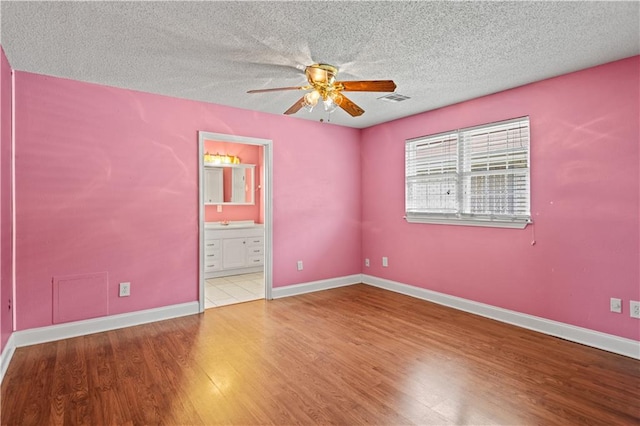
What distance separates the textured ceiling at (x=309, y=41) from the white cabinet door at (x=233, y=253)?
294cm

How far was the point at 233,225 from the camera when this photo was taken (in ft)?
19.7

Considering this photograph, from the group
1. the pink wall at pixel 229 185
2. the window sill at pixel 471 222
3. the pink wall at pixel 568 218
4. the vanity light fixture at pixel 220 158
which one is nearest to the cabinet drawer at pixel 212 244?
the pink wall at pixel 229 185

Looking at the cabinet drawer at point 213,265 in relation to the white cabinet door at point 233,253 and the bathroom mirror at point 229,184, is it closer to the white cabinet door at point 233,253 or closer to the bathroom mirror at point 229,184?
the white cabinet door at point 233,253

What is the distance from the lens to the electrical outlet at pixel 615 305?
287 centimetres

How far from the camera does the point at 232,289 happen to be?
507 centimetres

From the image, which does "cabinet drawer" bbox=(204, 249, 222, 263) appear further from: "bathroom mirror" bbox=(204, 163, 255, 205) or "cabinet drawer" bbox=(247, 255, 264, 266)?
"bathroom mirror" bbox=(204, 163, 255, 205)

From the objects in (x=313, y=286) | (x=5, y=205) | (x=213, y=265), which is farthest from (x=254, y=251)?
(x=5, y=205)

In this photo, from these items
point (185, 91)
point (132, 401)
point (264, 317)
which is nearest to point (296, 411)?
point (132, 401)

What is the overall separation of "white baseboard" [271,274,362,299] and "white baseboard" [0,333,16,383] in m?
2.58

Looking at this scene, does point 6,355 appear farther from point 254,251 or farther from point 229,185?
point 229,185

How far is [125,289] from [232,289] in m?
1.70

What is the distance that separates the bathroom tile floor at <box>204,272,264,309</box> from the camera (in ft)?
14.8

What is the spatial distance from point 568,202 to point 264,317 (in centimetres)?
324

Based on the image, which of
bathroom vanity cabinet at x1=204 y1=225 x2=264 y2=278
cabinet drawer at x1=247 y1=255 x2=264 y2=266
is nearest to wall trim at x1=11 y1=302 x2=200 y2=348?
bathroom vanity cabinet at x1=204 y1=225 x2=264 y2=278
